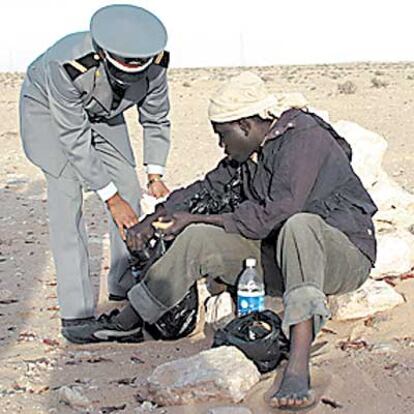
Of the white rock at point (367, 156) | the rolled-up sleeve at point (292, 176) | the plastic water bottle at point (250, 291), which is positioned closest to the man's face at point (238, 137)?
the rolled-up sleeve at point (292, 176)

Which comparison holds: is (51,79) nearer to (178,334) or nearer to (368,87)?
(178,334)

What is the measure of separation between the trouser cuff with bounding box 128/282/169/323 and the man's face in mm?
762

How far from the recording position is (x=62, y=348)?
4.71 meters

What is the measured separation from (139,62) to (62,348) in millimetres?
1461

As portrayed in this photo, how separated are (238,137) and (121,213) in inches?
36.8

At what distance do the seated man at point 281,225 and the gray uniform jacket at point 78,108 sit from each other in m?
0.61

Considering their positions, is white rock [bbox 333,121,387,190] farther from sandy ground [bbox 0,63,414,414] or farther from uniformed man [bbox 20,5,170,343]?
uniformed man [bbox 20,5,170,343]

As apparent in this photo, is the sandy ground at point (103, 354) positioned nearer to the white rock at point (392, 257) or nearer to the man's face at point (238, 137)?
the white rock at point (392, 257)

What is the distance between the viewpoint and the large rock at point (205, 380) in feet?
11.7

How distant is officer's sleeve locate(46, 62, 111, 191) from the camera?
4516 millimetres

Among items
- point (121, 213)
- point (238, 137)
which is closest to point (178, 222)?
point (121, 213)

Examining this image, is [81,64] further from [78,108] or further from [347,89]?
[347,89]

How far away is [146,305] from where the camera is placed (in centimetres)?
431

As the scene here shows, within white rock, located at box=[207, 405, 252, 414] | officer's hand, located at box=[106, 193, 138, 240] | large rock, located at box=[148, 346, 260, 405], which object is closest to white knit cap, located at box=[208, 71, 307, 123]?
officer's hand, located at box=[106, 193, 138, 240]
